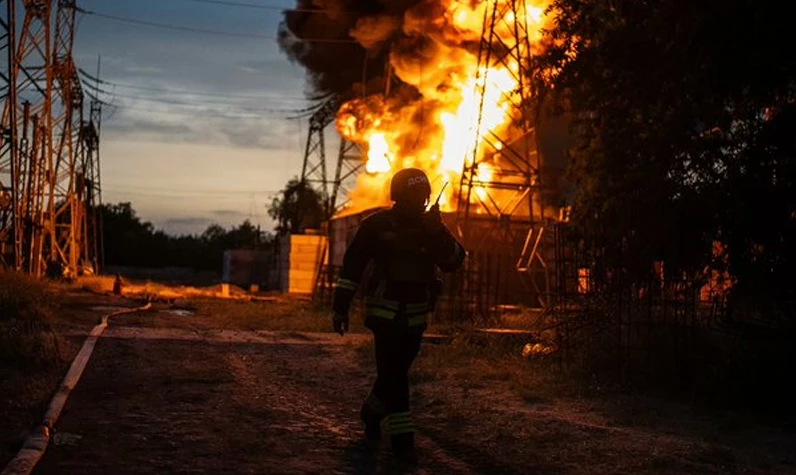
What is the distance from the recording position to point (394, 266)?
6.11m

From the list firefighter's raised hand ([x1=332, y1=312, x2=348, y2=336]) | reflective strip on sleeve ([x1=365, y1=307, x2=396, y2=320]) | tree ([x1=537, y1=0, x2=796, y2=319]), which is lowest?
firefighter's raised hand ([x1=332, y1=312, x2=348, y2=336])

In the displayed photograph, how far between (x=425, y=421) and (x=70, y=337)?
6350mm

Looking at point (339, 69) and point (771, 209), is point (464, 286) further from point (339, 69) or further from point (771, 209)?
point (339, 69)

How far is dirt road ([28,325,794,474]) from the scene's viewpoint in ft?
18.7

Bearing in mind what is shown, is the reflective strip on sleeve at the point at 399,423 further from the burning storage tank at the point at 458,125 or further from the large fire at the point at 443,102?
the large fire at the point at 443,102

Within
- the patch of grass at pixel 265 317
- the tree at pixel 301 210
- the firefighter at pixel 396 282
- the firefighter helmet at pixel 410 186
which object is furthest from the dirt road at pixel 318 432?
the tree at pixel 301 210

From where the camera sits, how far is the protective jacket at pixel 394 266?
6098 mm

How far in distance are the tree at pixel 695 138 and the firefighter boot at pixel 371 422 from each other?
3.98 m

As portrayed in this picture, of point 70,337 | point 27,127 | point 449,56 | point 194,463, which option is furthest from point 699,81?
point 27,127

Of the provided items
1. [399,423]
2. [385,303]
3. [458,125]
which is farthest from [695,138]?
[458,125]

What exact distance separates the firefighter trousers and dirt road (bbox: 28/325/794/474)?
0.29 m

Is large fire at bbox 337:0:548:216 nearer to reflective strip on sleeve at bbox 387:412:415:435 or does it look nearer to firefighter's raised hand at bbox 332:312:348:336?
firefighter's raised hand at bbox 332:312:348:336

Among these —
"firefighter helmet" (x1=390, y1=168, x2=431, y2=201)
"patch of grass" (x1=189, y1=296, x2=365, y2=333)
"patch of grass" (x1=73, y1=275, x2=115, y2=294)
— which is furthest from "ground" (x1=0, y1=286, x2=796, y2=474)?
"patch of grass" (x1=73, y1=275, x2=115, y2=294)

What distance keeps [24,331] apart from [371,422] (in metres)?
5.56
